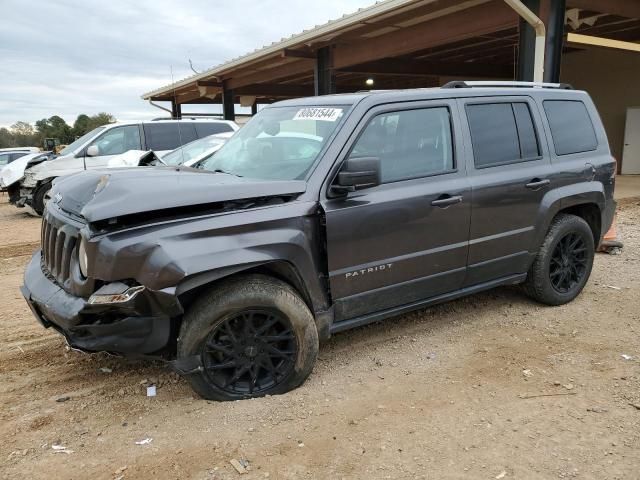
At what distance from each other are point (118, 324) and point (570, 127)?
4.16 metres

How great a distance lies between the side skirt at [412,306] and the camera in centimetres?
359

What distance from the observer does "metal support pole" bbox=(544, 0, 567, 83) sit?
27.8ft

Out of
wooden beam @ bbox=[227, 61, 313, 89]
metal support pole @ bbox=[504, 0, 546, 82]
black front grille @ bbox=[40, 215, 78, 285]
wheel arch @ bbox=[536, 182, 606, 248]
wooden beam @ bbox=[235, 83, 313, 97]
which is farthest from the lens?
wooden beam @ bbox=[235, 83, 313, 97]

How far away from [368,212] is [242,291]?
3.29 feet

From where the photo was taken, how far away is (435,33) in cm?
1063

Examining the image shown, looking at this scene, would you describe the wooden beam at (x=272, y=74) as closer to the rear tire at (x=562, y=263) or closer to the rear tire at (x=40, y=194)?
the rear tire at (x=40, y=194)

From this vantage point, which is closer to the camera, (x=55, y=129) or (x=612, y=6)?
(x=612, y=6)

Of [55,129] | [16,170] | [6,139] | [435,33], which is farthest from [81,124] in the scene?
[435,33]

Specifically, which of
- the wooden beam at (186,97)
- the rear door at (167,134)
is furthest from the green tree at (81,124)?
the rear door at (167,134)

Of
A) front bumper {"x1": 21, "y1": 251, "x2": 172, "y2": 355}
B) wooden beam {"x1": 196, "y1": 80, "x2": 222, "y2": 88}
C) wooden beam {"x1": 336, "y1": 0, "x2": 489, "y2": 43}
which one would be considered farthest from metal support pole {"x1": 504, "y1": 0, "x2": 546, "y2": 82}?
wooden beam {"x1": 196, "y1": 80, "x2": 222, "y2": 88}

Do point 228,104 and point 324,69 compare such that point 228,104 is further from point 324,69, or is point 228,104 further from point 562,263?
point 562,263

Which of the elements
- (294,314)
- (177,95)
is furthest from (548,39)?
(177,95)

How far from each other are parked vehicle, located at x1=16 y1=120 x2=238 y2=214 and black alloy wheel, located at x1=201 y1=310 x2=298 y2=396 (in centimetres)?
826

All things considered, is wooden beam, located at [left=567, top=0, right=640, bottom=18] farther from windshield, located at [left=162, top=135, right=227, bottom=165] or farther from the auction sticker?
the auction sticker
